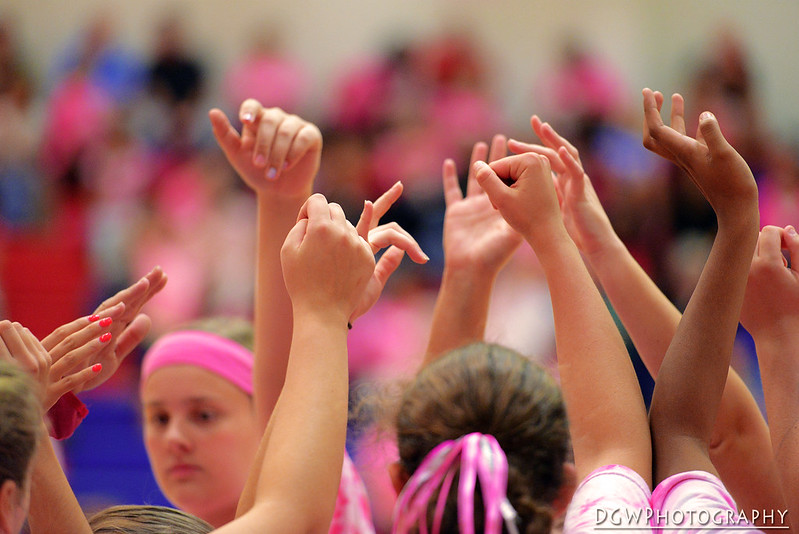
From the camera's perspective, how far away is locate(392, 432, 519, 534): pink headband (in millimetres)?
960

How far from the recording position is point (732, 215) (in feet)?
3.94

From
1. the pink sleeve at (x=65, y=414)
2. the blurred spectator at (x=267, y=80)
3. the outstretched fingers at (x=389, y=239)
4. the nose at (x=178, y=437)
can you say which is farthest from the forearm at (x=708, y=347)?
the blurred spectator at (x=267, y=80)

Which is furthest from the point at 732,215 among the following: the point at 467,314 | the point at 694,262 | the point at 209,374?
the point at 694,262

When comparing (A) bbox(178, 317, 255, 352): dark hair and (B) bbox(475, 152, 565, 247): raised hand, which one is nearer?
(B) bbox(475, 152, 565, 247): raised hand

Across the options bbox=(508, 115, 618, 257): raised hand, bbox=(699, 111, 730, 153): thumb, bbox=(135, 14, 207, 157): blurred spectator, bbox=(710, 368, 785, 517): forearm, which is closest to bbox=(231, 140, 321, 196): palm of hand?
bbox=(508, 115, 618, 257): raised hand

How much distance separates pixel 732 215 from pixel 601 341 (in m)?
0.25

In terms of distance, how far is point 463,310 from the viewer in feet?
5.35

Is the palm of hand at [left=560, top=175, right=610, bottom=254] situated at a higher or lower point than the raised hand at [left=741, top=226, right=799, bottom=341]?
higher

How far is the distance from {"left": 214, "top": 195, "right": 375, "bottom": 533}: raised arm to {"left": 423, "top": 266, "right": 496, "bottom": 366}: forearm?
1.45ft

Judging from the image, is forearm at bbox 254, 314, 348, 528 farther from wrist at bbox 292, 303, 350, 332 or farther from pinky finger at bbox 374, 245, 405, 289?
pinky finger at bbox 374, 245, 405, 289

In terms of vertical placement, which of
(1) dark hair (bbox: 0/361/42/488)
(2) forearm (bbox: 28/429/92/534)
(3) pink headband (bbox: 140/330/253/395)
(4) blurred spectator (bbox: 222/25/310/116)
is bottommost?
(3) pink headband (bbox: 140/330/253/395)

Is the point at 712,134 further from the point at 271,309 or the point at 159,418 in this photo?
the point at 159,418

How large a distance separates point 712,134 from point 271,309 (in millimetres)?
831

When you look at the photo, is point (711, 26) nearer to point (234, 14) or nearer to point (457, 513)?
point (234, 14)
